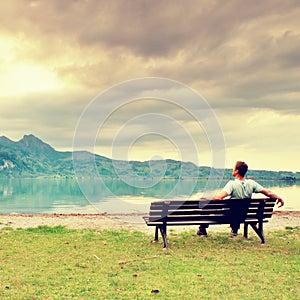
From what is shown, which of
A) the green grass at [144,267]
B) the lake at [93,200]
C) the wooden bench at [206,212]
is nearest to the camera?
the green grass at [144,267]

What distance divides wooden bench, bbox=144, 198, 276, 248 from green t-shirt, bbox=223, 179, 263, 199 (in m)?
0.29

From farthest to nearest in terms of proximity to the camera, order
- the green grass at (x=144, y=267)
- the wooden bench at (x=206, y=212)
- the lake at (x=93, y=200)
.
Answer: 1. the lake at (x=93, y=200)
2. the wooden bench at (x=206, y=212)
3. the green grass at (x=144, y=267)

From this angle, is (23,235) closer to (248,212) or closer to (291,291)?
(248,212)

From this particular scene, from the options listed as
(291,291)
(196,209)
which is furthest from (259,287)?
(196,209)

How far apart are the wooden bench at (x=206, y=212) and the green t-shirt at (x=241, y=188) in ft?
0.95

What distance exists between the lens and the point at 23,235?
12578 mm

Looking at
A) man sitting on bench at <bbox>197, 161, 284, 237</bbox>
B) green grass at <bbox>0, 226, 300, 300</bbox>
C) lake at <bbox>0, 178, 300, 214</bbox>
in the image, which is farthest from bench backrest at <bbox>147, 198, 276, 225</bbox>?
lake at <bbox>0, 178, 300, 214</bbox>

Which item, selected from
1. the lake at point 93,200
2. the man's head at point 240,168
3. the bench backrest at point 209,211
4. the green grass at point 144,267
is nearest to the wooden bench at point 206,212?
the bench backrest at point 209,211

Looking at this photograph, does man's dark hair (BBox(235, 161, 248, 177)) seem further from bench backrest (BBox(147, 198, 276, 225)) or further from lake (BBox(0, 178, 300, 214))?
lake (BBox(0, 178, 300, 214))

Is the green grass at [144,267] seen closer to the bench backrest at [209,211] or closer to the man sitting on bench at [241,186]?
the bench backrest at [209,211]

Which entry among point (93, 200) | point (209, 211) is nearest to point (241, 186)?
point (209, 211)

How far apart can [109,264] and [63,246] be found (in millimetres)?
2522

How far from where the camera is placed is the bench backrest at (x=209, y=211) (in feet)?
34.6

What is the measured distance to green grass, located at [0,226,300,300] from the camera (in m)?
6.68
